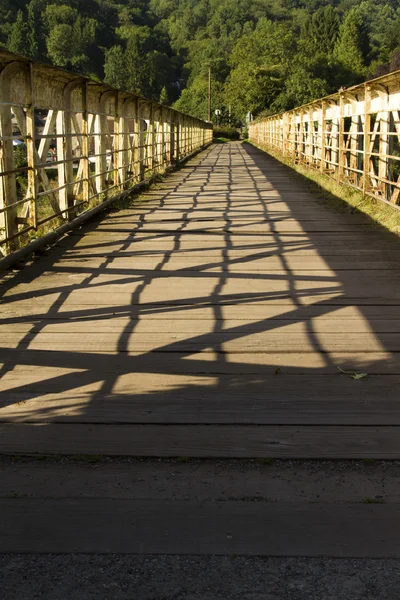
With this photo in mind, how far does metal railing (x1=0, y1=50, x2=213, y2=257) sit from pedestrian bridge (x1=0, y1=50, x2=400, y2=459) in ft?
0.09

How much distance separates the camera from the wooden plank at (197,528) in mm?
2270

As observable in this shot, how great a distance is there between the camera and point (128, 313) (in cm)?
493

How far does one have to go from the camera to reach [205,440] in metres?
3.01

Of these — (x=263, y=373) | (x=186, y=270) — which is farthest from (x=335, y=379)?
(x=186, y=270)

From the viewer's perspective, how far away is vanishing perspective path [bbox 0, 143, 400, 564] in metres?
2.41

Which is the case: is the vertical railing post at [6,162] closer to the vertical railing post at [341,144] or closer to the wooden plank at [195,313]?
the wooden plank at [195,313]

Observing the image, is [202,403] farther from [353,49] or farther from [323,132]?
[353,49]

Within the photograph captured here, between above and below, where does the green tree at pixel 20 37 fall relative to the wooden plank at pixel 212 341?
above

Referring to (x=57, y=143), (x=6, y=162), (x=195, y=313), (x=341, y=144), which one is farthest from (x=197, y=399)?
(x=341, y=144)

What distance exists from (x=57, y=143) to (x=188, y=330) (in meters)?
4.73

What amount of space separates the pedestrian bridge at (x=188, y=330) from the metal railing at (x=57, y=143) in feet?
0.09

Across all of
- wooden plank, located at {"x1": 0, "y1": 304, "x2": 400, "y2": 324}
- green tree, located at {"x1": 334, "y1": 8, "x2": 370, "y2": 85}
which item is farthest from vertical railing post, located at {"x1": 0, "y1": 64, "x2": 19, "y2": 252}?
green tree, located at {"x1": 334, "y1": 8, "x2": 370, "y2": 85}

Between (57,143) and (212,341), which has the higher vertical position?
(57,143)

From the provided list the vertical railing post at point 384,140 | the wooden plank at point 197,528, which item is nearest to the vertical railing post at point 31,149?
the vertical railing post at point 384,140
